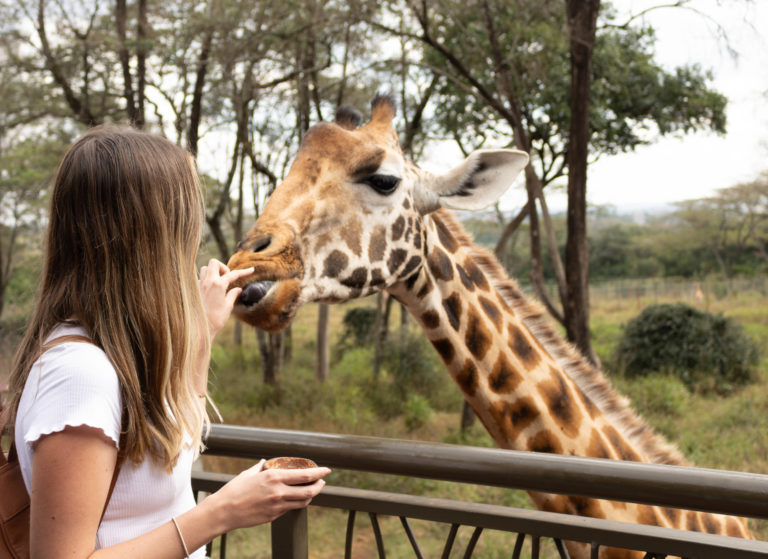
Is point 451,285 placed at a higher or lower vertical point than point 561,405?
higher

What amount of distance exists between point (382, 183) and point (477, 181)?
0.40 meters

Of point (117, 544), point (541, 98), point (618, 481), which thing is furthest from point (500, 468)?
point (541, 98)

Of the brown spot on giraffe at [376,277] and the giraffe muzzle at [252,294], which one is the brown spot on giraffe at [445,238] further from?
the giraffe muzzle at [252,294]

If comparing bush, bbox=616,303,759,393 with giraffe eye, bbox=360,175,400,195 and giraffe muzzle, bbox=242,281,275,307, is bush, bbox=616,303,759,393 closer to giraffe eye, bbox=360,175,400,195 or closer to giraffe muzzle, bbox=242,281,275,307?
giraffe eye, bbox=360,175,400,195

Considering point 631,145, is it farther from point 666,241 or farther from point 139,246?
point 666,241

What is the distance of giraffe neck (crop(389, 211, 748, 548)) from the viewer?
234cm

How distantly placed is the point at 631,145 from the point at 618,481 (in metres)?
9.69

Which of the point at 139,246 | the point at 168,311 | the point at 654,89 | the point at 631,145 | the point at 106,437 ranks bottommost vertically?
the point at 106,437

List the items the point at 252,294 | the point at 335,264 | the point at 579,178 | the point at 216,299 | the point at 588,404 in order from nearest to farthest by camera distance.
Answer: the point at 216,299 → the point at 252,294 → the point at 335,264 → the point at 588,404 → the point at 579,178

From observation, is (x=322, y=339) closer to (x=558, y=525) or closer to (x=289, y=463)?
(x=558, y=525)

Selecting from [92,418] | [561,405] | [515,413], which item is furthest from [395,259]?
[92,418]

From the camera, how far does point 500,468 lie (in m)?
1.49

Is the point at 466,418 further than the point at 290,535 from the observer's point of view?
Yes

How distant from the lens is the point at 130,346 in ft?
3.62
